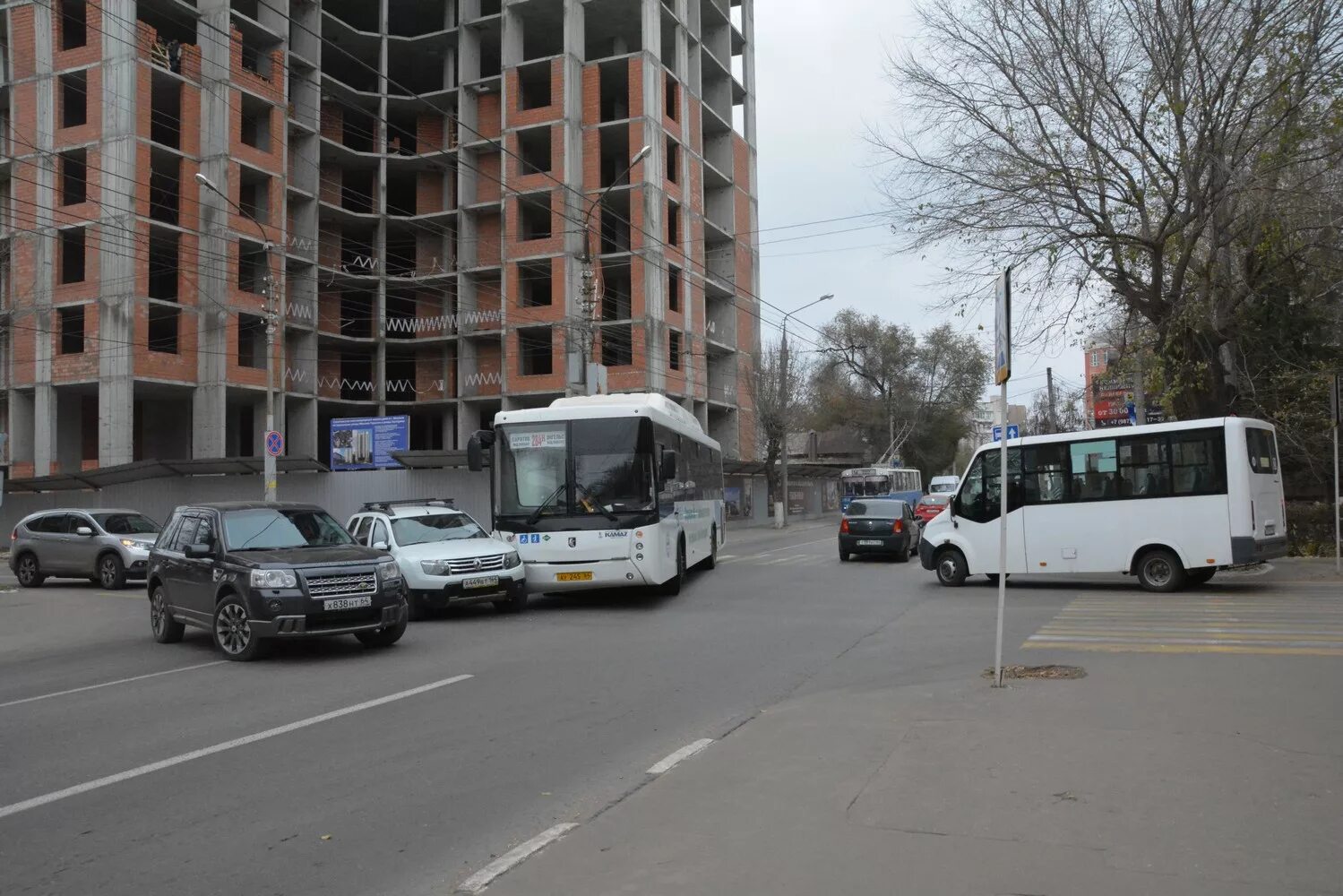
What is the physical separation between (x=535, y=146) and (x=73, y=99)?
20.6m

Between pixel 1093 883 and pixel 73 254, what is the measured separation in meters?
49.8

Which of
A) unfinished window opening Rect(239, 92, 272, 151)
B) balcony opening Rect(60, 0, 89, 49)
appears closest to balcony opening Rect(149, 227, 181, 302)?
unfinished window opening Rect(239, 92, 272, 151)

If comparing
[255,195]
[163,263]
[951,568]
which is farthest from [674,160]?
[951,568]

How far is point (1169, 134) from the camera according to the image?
17906 mm

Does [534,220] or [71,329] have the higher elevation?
[534,220]

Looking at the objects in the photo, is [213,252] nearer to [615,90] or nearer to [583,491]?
[615,90]

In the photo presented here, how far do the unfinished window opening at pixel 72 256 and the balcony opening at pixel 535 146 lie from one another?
19864 mm

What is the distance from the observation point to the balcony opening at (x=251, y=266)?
151 feet

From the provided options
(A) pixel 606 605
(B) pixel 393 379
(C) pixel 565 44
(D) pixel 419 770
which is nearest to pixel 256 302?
(B) pixel 393 379

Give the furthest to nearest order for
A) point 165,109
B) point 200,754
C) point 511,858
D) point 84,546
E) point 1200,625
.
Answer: point 165,109 < point 84,546 < point 1200,625 < point 200,754 < point 511,858

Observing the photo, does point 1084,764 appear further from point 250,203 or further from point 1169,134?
point 250,203

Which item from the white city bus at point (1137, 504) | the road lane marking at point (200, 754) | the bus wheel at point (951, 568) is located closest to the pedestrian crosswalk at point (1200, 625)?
the white city bus at point (1137, 504)

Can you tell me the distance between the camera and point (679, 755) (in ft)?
21.1

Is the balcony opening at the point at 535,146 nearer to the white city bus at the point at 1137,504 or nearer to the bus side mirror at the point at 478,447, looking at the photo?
the bus side mirror at the point at 478,447
